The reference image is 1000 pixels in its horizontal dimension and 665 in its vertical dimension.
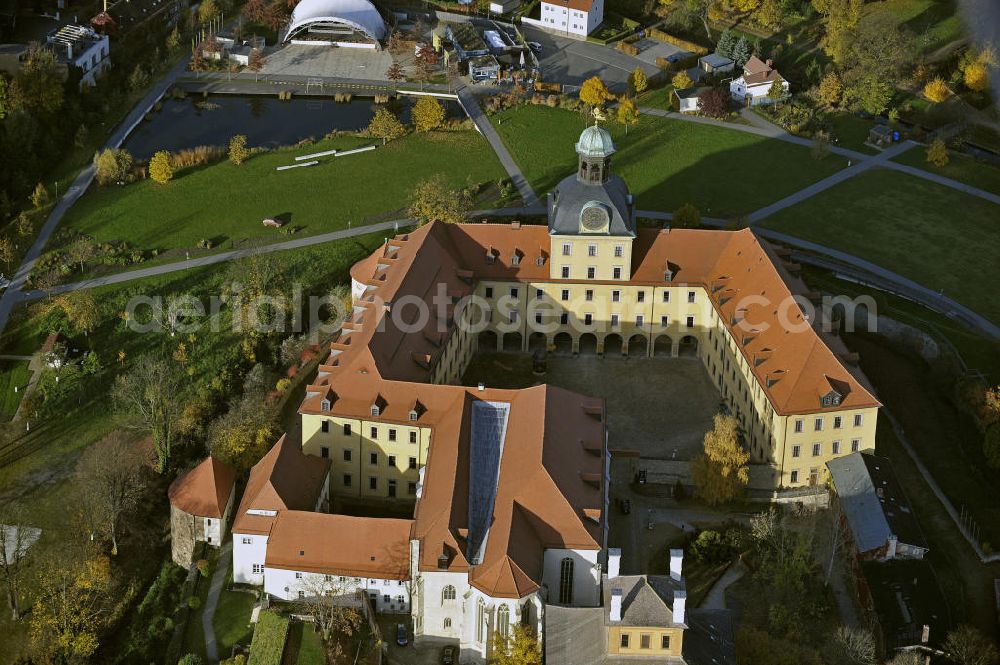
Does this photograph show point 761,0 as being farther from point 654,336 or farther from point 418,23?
point 654,336

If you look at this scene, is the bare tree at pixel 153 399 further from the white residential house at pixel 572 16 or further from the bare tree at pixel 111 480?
the white residential house at pixel 572 16

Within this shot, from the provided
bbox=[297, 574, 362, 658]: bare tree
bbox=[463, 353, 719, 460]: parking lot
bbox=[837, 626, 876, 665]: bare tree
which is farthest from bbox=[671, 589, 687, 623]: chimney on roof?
bbox=[463, 353, 719, 460]: parking lot

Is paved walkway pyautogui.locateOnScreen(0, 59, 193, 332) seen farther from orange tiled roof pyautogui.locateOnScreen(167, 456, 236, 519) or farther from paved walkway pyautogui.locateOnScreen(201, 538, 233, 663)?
paved walkway pyautogui.locateOnScreen(201, 538, 233, 663)

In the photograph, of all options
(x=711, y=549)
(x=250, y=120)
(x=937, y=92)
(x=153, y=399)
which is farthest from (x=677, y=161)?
(x=153, y=399)

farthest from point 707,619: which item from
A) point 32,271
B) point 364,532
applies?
point 32,271

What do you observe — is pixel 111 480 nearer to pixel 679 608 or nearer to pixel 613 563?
pixel 613 563
